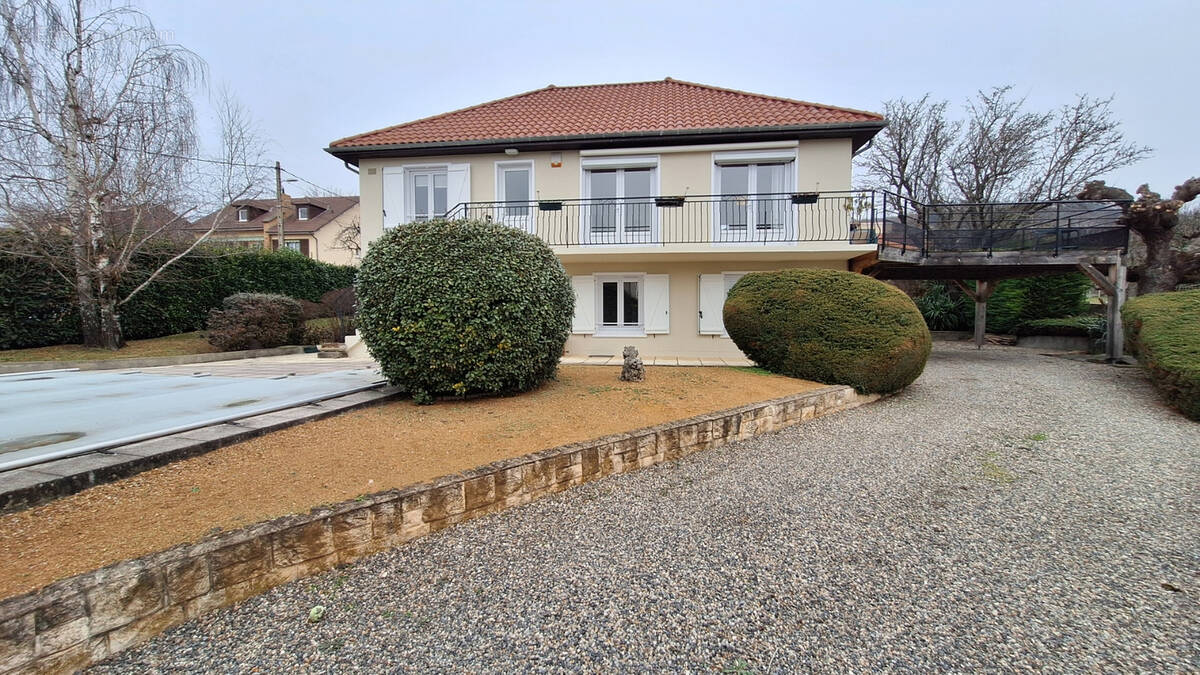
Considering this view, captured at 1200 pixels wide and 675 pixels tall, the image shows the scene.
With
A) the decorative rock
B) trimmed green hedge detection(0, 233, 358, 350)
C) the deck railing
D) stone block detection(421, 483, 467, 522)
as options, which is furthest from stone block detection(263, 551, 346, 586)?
trimmed green hedge detection(0, 233, 358, 350)

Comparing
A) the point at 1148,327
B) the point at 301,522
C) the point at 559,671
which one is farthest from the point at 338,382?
the point at 1148,327

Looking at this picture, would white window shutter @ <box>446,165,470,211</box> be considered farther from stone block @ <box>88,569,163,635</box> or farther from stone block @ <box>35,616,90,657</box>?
stone block @ <box>35,616,90,657</box>

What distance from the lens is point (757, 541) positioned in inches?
122

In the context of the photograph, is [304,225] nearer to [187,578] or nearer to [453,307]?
[453,307]

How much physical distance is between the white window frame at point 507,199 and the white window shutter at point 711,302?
4436mm

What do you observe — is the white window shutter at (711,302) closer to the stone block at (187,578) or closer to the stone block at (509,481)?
the stone block at (509,481)

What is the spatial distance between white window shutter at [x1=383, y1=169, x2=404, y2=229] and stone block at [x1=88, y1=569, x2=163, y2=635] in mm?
10868

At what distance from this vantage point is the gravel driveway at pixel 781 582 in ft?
6.82

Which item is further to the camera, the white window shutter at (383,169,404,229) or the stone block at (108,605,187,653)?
the white window shutter at (383,169,404,229)

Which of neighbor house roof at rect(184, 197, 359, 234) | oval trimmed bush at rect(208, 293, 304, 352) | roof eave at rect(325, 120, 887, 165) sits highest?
neighbor house roof at rect(184, 197, 359, 234)

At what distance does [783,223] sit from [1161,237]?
9727 millimetres

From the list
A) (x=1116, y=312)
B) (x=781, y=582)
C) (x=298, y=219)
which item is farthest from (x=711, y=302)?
(x=298, y=219)

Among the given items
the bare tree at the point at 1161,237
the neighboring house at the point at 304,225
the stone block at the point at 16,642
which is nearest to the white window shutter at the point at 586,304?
the stone block at the point at 16,642

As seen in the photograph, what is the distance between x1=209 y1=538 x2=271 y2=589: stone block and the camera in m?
2.29
